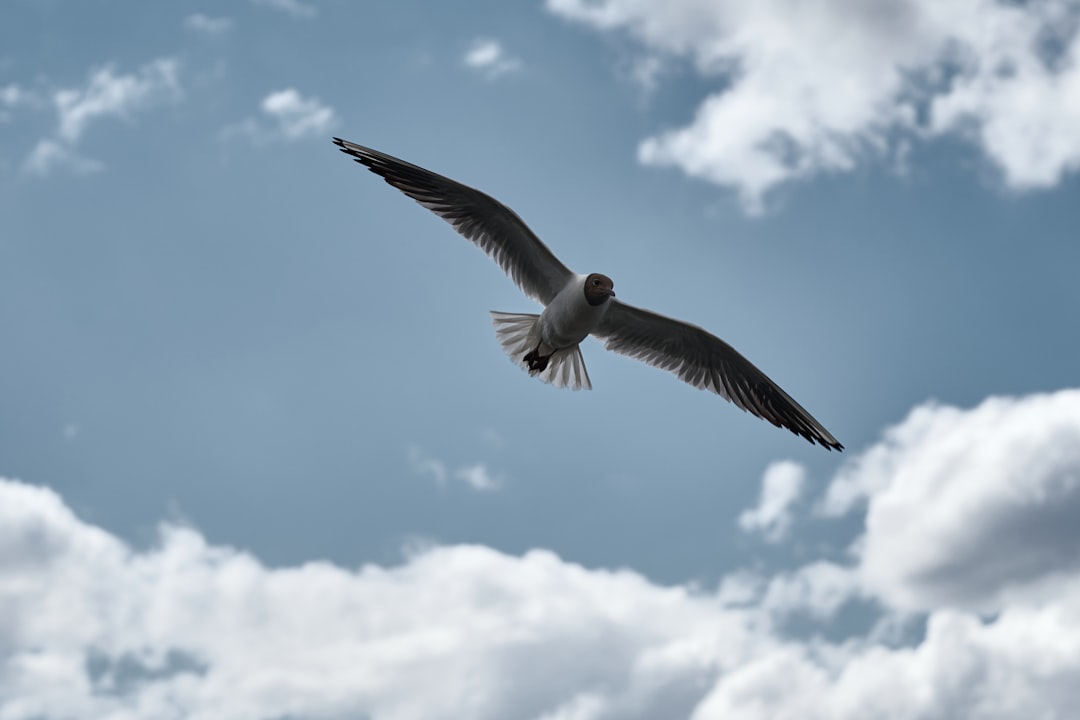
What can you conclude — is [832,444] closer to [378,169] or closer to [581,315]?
[581,315]

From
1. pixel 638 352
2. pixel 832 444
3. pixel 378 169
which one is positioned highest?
pixel 378 169

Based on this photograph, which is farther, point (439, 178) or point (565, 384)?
point (565, 384)

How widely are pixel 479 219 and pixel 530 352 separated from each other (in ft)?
6.60

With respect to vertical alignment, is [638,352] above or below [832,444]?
above

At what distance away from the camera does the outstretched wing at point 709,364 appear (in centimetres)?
1784

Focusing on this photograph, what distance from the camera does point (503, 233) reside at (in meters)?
17.1

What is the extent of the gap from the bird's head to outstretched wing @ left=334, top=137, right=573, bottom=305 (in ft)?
2.26

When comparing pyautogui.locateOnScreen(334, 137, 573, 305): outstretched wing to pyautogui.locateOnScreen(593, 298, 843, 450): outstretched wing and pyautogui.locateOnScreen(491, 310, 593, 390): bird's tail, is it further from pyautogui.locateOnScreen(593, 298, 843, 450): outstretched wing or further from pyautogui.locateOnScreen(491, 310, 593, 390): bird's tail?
pyautogui.locateOnScreen(593, 298, 843, 450): outstretched wing

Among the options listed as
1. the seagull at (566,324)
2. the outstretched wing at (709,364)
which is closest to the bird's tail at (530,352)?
the seagull at (566,324)

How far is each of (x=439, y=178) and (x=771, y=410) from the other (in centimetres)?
579

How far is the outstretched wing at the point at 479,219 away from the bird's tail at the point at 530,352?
616 millimetres

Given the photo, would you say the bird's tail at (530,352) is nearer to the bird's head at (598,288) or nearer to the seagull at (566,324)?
the seagull at (566,324)

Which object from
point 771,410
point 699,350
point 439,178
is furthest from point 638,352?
point 439,178

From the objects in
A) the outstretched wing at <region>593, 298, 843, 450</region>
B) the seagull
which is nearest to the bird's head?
the seagull
